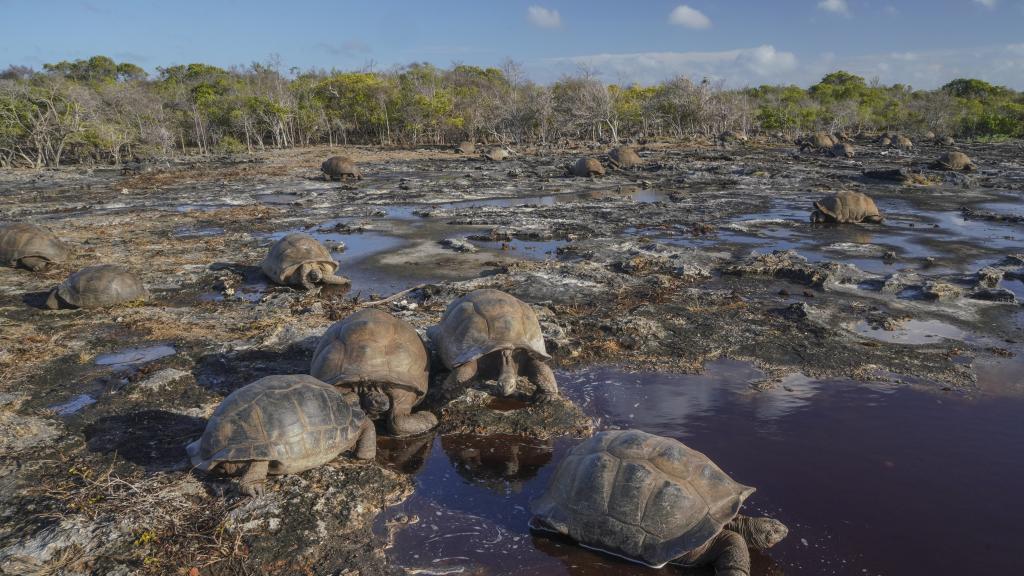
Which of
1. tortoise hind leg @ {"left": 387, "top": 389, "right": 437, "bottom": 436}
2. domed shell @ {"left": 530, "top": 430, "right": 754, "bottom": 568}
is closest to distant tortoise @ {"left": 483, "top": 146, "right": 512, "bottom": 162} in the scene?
tortoise hind leg @ {"left": 387, "top": 389, "right": 437, "bottom": 436}

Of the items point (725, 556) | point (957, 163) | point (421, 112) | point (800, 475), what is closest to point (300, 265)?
point (800, 475)

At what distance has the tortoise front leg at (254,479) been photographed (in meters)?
4.98

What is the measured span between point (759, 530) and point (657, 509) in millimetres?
840

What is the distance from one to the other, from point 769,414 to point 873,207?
46.7ft

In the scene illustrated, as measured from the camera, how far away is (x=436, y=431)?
6.39 metres

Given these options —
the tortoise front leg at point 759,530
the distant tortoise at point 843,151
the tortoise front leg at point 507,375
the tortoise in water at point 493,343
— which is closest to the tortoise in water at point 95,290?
the tortoise in water at point 493,343

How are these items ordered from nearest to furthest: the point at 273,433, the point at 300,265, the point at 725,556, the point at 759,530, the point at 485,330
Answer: the point at 725,556, the point at 759,530, the point at 273,433, the point at 485,330, the point at 300,265

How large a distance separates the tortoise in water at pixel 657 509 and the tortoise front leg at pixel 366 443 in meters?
1.99

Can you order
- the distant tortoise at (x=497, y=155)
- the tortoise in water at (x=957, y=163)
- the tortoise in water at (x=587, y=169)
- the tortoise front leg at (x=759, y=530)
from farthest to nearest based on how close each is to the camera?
the distant tortoise at (x=497, y=155)
the tortoise in water at (x=587, y=169)
the tortoise in water at (x=957, y=163)
the tortoise front leg at (x=759, y=530)

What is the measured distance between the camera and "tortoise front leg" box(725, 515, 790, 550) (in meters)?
4.32

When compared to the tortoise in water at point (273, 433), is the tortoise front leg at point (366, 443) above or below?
below

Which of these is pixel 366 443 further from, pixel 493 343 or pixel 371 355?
pixel 493 343

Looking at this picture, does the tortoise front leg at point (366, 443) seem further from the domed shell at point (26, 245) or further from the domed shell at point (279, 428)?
the domed shell at point (26, 245)

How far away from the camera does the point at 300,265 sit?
1121 cm
